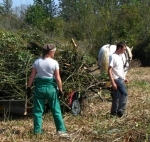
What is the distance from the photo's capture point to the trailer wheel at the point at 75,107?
25.9 ft

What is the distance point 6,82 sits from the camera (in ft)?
24.7

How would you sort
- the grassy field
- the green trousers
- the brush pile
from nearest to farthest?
1. the grassy field
2. the green trousers
3. the brush pile

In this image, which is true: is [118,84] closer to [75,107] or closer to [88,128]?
[75,107]

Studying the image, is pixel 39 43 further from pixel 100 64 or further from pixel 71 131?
pixel 71 131

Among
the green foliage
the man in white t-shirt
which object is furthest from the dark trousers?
the green foliage

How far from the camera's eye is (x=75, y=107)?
800cm

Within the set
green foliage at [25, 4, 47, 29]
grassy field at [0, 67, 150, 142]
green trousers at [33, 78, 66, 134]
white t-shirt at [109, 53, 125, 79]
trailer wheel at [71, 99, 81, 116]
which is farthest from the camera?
green foliage at [25, 4, 47, 29]

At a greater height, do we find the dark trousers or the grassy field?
the dark trousers

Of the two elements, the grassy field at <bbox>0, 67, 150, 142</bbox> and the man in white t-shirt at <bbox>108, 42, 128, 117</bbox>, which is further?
the man in white t-shirt at <bbox>108, 42, 128, 117</bbox>

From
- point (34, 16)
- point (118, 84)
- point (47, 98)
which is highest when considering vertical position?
point (34, 16)

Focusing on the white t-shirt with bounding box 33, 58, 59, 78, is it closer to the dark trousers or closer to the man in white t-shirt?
the man in white t-shirt

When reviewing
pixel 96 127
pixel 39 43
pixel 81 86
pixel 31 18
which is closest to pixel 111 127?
pixel 96 127

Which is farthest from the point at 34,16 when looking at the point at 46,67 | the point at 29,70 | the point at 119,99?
the point at 46,67

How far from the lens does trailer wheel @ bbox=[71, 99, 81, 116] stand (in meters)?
7.88
